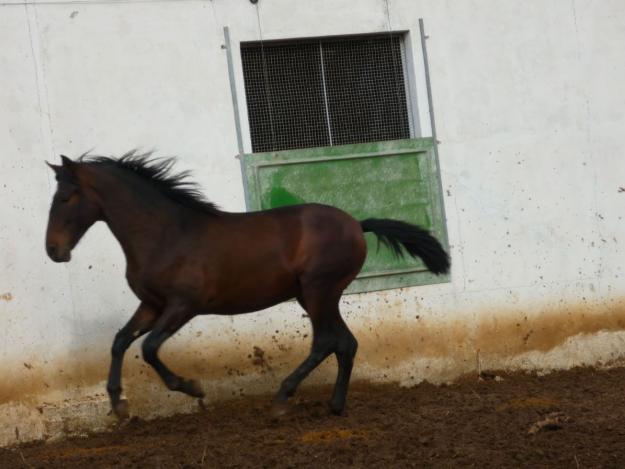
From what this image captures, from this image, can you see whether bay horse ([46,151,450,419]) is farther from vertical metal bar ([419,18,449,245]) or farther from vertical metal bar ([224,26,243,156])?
vertical metal bar ([419,18,449,245])

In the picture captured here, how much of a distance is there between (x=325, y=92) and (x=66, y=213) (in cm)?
276

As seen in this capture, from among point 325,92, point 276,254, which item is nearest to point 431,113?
point 325,92

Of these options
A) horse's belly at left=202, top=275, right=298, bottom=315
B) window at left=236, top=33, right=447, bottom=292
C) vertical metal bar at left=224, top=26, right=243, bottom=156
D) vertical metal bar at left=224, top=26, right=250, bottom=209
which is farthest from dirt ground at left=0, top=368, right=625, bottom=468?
vertical metal bar at left=224, top=26, right=243, bottom=156

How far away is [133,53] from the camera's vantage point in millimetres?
8648

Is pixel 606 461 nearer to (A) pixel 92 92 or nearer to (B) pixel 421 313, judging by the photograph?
(B) pixel 421 313

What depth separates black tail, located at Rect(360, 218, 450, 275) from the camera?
827cm

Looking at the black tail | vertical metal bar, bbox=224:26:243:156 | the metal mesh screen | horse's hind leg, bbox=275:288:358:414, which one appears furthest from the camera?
the metal mesh screen

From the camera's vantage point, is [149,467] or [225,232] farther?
[225,232]

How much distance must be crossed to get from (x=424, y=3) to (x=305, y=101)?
1.32 metres

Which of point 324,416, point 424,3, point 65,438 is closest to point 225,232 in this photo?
point 324,416

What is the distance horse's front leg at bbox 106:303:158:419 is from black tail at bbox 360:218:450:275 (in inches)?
68.1

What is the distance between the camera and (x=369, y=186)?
365 inches

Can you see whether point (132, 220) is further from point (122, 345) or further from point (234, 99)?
point (234, 99)

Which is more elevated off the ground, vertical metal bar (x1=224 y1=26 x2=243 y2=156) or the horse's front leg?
vertical metal bar (x1=224 y1=26 x2=243 y2=156)
